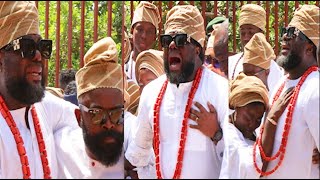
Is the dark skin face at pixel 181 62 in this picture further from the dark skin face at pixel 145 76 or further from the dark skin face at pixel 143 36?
the dark skin face at pixel 143 36

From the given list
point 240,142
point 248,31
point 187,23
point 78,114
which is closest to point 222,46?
point 187,23

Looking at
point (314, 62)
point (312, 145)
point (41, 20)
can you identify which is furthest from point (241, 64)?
point (41, 20)

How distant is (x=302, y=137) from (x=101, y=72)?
3.11 ft

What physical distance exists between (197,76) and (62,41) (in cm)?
87

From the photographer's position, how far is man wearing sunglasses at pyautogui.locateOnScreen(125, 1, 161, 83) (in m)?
3.98

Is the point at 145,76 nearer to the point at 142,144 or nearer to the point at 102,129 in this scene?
the point at 142,144

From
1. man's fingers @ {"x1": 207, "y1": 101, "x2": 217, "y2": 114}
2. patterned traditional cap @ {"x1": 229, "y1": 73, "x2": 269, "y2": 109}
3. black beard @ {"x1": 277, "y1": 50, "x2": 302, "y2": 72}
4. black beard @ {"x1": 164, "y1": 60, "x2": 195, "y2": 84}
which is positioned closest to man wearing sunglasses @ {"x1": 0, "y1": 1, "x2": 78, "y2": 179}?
black beard @ {"x1": 164, "y1": 60, "x2": 195, "y2": 84}

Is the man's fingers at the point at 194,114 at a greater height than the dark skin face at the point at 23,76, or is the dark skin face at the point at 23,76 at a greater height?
the dark skin face at the point at 23,76

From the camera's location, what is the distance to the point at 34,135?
9.09 ft

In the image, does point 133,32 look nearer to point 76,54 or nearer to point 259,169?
point 76,54

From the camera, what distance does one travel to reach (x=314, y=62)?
10.4 ft

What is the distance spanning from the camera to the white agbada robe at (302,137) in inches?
113

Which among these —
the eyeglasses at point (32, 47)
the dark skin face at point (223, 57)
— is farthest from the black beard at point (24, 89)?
the dark skin face at point (223, 57)

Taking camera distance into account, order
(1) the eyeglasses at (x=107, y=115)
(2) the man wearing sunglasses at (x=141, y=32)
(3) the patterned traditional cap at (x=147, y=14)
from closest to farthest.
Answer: (1) the eyeglasses at (x=107, y=115) < (3) the patterned traditional cap at (x=147, y=14) < (2) the man wearing sunglasses at (x=141, y=32)
